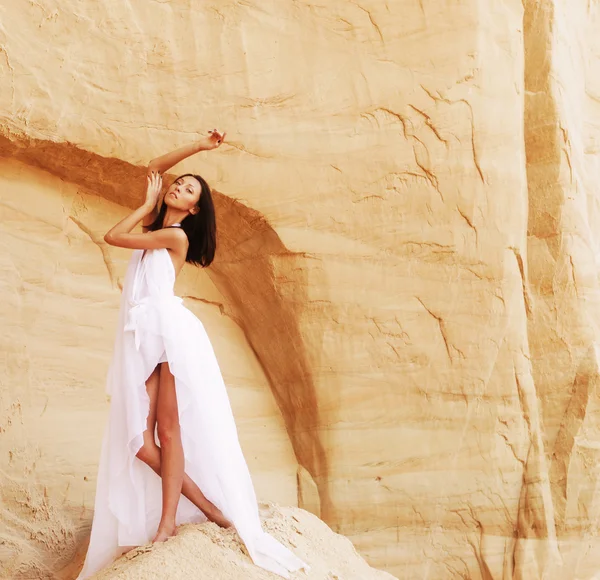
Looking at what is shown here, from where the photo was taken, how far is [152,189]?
362 centimetres

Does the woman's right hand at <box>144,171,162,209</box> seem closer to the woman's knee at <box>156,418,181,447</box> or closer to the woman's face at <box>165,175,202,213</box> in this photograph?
the woman's face at <box>165,175,202,213</box>

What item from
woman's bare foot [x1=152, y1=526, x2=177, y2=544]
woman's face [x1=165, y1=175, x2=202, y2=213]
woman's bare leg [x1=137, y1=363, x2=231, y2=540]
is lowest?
woman's bare foot [x1=152, y1=526, x2=177, y2=544]

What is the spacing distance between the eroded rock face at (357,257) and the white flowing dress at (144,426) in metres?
1.07

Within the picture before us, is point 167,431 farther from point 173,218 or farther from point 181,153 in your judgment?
point 181,153

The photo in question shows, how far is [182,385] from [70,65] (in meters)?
2.00

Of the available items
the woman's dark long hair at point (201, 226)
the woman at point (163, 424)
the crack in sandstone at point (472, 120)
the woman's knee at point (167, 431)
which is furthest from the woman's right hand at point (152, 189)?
the crack in sandstone at point (472, 120)

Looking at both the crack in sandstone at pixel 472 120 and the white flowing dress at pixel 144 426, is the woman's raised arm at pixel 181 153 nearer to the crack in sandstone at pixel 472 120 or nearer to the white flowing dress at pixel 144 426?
the white flowing dress at pixel 144 426

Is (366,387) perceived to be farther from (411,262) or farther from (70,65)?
(70,65)

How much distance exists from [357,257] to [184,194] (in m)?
1.84

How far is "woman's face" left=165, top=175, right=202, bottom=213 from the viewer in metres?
3.68

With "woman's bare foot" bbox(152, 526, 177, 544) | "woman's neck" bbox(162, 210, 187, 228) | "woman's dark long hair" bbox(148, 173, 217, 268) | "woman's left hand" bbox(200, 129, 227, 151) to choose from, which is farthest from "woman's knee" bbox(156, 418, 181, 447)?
"woman's left hand" bbox(200, 129, 227, 151)

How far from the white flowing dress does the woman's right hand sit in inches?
7.7

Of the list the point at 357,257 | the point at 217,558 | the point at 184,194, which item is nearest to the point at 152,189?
the point at 184,194

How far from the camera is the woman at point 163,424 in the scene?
348 centimetres
